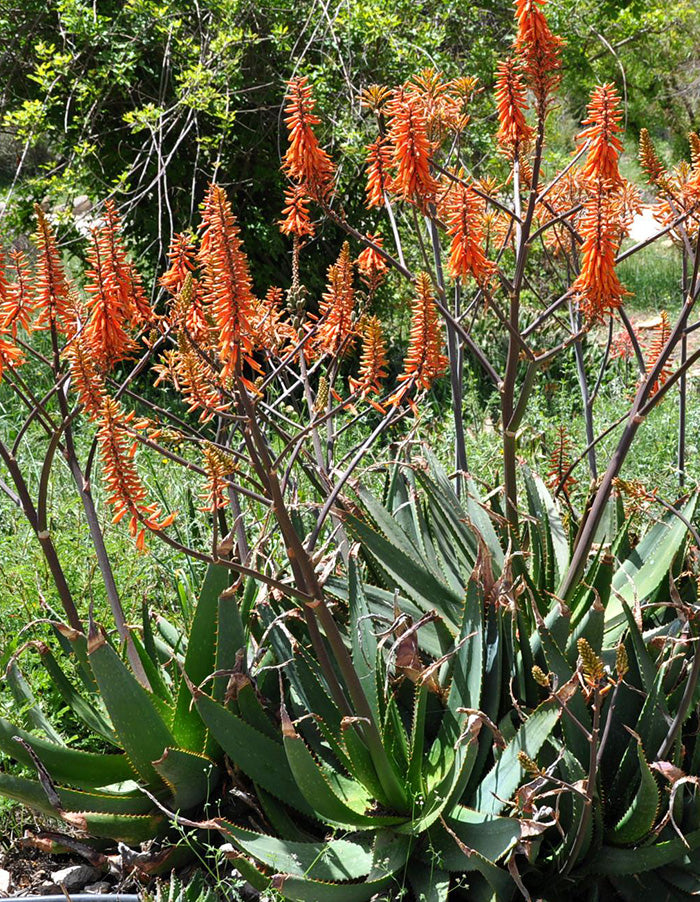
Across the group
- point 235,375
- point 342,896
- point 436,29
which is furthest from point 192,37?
point 342,896

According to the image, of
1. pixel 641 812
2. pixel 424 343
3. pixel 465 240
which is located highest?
pixel 465 240

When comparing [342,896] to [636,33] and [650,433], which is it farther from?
[636,33]

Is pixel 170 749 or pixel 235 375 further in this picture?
pixel 170 749

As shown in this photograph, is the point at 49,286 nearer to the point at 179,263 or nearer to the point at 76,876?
the point at 179,263

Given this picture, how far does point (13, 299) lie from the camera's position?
2.02m

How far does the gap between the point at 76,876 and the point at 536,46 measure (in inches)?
85.2

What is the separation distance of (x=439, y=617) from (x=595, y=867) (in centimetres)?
64

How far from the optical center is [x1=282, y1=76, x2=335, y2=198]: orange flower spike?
78.2 inches

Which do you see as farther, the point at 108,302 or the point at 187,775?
the point at 187,775

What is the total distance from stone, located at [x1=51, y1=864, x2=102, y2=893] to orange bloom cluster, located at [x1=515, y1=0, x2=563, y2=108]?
81.2 inches

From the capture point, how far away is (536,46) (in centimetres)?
202

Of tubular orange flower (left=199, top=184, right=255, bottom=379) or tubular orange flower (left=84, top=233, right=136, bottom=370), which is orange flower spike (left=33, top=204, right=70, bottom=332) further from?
tubular orange flower (left=199, top=184, right=255, bottom=379)

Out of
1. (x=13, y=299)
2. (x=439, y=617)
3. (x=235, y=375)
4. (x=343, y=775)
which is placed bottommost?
(x=343, y=775)

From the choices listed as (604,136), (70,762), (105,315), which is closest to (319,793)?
(70,762)
